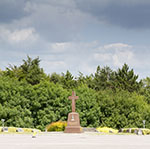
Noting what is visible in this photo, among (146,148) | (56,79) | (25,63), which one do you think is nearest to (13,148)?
(146,148)

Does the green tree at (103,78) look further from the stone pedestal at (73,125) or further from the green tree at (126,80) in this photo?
the stone pedestal at (73,125)

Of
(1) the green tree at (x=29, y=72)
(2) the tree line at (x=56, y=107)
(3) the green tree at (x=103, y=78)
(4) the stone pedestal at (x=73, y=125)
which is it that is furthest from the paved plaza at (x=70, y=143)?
(3) the green tree at (x=103, y=78)

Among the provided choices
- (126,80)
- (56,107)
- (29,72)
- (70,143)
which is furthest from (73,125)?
(126,80)

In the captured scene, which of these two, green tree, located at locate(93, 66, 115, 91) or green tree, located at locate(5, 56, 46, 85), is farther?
green tree, located at locate(93, 66, 115, 91)

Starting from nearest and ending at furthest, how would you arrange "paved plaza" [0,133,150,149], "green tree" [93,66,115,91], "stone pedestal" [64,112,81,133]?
"paved plaza" [0,133,150,149] → "stone pedestal" [64,112,81,133] → "green tree" [93,66,115,91]

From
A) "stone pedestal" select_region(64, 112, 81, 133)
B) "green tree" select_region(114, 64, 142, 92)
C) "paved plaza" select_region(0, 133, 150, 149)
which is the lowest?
"paved plaza" select_region(0, 133, 150, 149)

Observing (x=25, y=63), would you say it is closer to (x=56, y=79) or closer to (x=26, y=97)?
(x=56, y=79)

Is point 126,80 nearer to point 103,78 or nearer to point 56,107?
point 103,78

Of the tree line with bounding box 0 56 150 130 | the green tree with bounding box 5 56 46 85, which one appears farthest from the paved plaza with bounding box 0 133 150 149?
the green tree with bounding box 5 56 46 85

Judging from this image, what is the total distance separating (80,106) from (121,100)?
19.1 ft

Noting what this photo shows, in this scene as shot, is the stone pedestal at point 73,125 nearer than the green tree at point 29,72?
Yes

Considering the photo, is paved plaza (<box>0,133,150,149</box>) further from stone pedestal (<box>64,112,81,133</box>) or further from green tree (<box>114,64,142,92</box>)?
green tree (<box>114,64,142,92</box>)

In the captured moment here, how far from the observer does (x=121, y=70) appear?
76375 millimetres

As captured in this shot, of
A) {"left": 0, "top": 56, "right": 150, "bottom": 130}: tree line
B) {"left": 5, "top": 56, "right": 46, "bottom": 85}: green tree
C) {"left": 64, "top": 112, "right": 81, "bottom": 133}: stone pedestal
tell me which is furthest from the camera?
{"left": 5, "top": 56, "right": 46, "bottom": 85}: green tree
